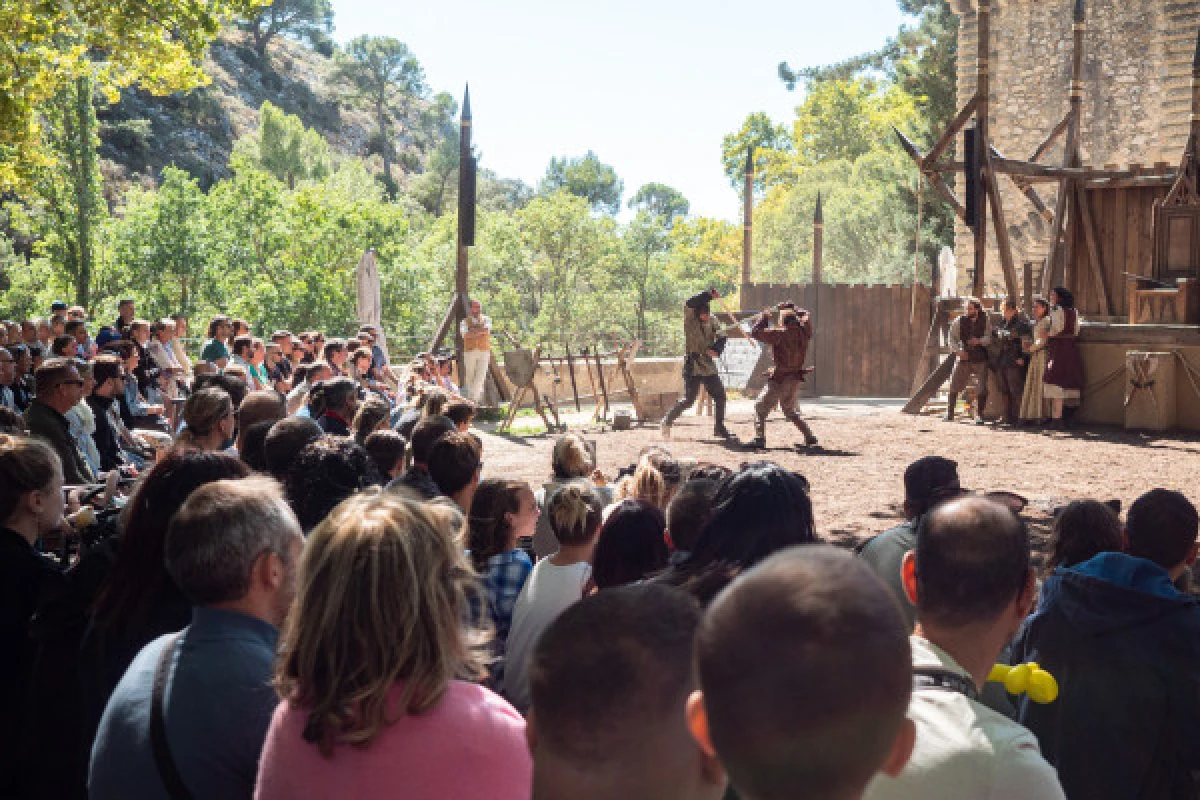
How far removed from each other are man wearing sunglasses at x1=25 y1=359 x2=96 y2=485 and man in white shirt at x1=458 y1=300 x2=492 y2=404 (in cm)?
1040

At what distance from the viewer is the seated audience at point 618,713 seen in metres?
1.69

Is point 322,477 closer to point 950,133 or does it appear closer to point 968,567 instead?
point 968,567

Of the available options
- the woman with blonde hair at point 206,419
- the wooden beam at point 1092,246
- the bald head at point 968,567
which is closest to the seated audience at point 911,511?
the bald head at point 968,567

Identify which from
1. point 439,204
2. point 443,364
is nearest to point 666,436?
point 443,364

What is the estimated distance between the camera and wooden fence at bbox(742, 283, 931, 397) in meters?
25.4

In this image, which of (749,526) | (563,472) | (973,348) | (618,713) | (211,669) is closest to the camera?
(618,713)

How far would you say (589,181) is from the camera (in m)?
118

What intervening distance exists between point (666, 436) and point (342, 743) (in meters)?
12.9

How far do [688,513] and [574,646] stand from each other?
2.43 m

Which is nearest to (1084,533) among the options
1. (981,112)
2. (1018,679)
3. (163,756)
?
(1018,679)

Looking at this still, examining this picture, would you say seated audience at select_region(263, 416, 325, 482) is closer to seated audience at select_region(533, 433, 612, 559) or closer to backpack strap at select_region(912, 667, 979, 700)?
seated audience at select_region(533, 433, 612, 559)

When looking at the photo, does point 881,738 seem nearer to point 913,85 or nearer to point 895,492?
point 895,492

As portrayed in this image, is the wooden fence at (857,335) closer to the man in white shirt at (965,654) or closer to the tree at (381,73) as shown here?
the man in white shirt at (965,654)

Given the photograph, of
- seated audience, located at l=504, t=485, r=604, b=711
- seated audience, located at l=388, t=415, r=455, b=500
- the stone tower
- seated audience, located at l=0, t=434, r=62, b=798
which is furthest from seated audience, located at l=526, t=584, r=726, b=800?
the stone tower
